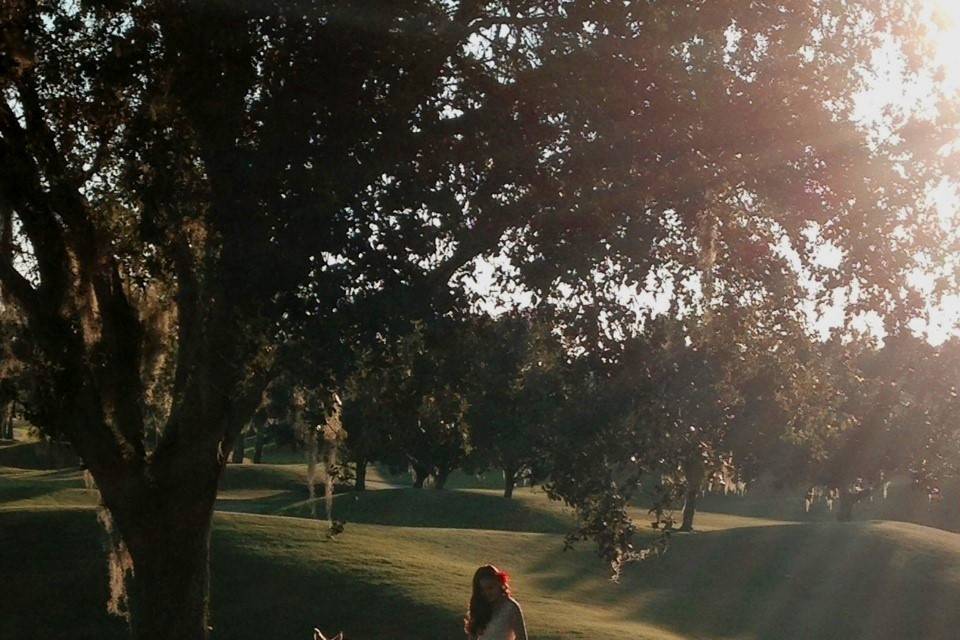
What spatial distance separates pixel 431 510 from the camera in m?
60.8

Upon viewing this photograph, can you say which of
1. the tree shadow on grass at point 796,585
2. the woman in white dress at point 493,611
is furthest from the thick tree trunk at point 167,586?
the tree shadow on grass at point 796,585

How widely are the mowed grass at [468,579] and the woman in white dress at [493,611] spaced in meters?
8.28

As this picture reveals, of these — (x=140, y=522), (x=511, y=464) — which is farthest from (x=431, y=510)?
(x=140, y=522)

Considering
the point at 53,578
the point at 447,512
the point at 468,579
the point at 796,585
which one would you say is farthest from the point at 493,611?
the point at 447,512

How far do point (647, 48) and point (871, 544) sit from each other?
136ft

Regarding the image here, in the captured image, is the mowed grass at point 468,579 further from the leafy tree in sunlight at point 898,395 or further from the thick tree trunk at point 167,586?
the leafy tree in sunlight at point 898,395

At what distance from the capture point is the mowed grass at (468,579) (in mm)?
29719

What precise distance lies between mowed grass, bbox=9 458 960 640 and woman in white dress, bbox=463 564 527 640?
8.28 metres

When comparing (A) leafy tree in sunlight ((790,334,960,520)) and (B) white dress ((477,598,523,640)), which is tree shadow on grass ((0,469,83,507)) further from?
(B) white dress ((477,598,523,640))

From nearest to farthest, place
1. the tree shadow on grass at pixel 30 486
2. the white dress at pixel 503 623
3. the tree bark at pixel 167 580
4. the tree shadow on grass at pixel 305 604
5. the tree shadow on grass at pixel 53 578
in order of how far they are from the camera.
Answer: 1. the white dress at pixel 503 623
2. the tree bark at pixel 167 580
3. the tree shadow on grass at pixel 53 578
4. the tree shadow on grass at pixel 305 604
5. the tree shadow on grass at pixel 30 486

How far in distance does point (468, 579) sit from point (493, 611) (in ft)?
77.7

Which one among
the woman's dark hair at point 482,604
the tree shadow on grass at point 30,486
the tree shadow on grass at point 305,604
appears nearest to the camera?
the woman's dark hair at point 482,604

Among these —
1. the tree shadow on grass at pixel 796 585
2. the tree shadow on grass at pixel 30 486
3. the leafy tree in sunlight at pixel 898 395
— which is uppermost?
the leafy tree in sunlight at pixel 898 395

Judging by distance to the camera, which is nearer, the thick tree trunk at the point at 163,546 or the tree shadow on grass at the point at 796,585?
the thick tree trunk at the point at 163,546
